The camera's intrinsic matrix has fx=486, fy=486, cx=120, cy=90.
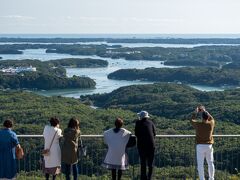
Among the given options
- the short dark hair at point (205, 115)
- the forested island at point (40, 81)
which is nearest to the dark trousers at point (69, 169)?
the short dark hair at point (205, 115)

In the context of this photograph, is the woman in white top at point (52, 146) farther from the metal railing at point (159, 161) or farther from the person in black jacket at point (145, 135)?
the person in black jacket at point (145, 135)

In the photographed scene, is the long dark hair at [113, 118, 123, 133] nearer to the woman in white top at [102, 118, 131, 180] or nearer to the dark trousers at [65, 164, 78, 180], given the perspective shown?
the woman in white top at [102, 118, 131, 180]

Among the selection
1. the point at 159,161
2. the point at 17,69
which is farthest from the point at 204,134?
the point at 17,69

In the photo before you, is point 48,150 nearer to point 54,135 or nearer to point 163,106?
point 54,135

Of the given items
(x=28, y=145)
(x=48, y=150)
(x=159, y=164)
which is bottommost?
(x=159, y=164)

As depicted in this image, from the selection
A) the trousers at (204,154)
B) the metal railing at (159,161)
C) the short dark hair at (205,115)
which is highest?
the short dark hair at (205,115)

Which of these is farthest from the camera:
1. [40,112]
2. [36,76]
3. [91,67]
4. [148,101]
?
[91,67]

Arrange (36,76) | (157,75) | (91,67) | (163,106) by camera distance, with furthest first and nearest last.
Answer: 1. (91,67)
2. (157,75)
3. (36,76)
4. (163,106)

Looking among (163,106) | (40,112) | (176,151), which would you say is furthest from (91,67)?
(176,151)
